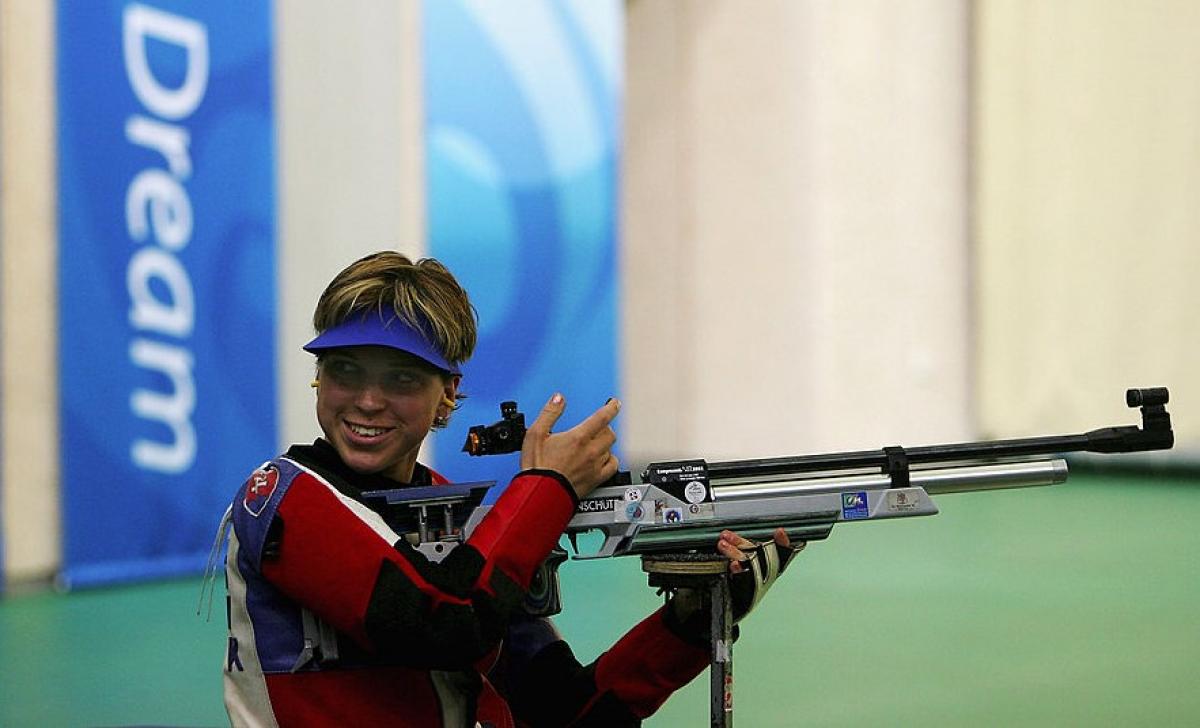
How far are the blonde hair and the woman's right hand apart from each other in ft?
0.51

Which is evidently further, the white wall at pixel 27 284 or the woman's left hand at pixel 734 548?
the white wall at pixel 27 284

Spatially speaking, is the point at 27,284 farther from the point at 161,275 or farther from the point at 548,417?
the point at 548,417

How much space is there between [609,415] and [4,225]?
4.29m

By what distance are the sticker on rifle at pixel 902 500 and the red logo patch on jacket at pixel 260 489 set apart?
881 millimetres

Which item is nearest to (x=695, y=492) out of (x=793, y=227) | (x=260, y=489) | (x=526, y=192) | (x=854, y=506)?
(x=854, y=506)

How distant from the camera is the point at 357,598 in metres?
1.87

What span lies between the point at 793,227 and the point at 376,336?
835cm

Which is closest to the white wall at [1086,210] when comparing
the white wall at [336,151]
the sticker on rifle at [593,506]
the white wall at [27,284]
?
the white wall at [336,151]

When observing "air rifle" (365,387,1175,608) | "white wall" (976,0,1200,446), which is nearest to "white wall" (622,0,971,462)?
"white wall" (976,0,1200,446)

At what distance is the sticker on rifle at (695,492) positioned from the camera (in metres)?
2.16

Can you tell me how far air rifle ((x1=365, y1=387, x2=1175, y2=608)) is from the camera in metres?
2.10

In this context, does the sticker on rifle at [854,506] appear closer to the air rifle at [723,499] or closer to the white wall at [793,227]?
the air rifle at [723,499]

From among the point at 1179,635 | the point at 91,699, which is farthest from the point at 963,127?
the point at 91,699

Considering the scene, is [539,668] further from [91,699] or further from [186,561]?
[186,561]
